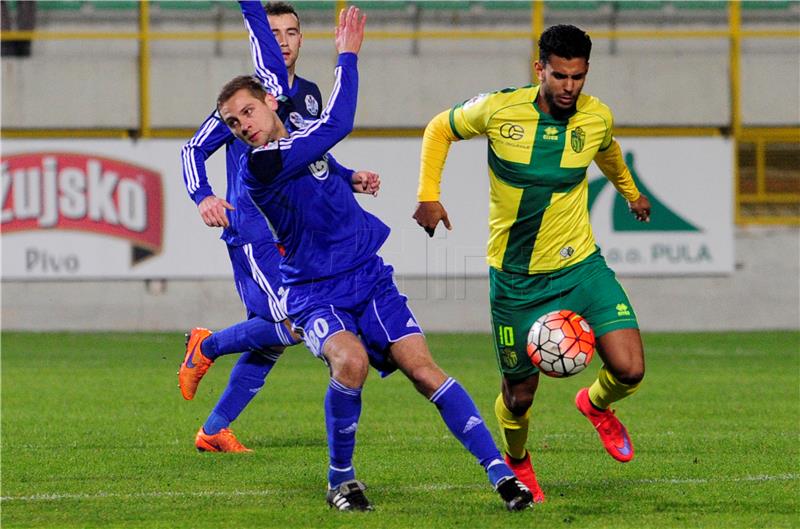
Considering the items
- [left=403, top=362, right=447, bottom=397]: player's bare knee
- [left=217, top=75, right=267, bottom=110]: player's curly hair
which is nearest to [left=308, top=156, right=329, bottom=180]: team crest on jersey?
[left=217, top=75, right=267, bottom=110]: player's curly hair

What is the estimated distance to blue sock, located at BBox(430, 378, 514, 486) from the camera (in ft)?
18.2

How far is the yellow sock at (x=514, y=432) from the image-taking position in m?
6.17

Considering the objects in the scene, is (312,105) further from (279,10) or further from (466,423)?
(466,423)

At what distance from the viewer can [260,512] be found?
553 cm

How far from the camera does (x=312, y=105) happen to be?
7230 mm

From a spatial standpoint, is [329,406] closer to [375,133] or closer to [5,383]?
[5,383]

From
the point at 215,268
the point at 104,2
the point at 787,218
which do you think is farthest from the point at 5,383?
the point at 787,218

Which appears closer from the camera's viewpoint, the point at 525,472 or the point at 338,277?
the point at 338,277

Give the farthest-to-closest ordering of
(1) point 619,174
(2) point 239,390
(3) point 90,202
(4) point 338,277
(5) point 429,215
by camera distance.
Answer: (3) point 90,202 < (2) point 239,390 < (1) point 619,174 < (5) point 429,215 < (4) point 338,277

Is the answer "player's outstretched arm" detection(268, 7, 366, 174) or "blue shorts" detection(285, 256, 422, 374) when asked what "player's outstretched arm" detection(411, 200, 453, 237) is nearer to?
"blue shorts" detection(285, 256, 422, 374)

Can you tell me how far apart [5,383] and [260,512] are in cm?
672

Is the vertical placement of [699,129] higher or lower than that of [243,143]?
lower

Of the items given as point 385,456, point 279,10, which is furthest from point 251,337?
point 279,10

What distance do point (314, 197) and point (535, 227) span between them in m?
1.05
